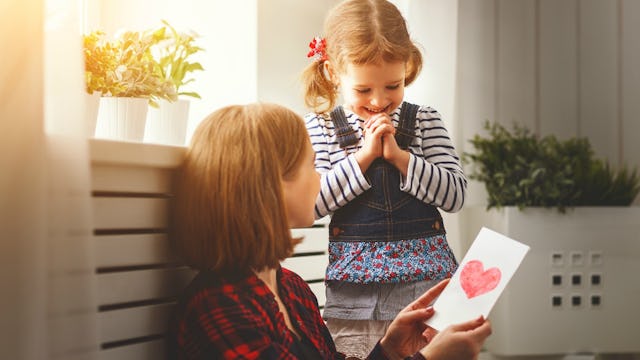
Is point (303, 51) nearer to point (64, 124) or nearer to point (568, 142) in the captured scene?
point (568, 142)

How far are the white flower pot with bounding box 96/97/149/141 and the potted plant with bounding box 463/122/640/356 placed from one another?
1.51 m

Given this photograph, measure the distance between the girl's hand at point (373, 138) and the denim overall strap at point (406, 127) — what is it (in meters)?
0.08

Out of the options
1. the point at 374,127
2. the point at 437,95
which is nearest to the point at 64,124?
the point at 374,127

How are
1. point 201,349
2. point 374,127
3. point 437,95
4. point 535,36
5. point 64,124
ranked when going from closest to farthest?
point 64,124 < point 201,349 < point 374,127 < point 437,95 < point 535,36

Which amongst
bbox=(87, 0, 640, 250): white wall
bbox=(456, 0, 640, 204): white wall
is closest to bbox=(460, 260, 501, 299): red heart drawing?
bbox=(87, 0, 640, 250): white wall

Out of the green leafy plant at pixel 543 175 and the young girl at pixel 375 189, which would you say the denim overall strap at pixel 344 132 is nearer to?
the young girl at pixel 375 189

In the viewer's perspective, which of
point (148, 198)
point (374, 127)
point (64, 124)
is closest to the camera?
point (64, 124)

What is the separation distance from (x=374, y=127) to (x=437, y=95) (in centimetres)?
103

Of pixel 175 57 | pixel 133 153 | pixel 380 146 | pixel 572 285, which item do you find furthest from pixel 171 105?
pixel 572 285

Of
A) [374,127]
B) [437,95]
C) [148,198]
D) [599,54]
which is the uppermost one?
[599,54]

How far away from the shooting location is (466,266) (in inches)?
49.8

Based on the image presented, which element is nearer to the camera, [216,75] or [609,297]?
[216,75]

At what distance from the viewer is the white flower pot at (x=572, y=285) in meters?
2.57

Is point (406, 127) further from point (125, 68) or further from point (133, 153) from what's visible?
point (133, 153)
